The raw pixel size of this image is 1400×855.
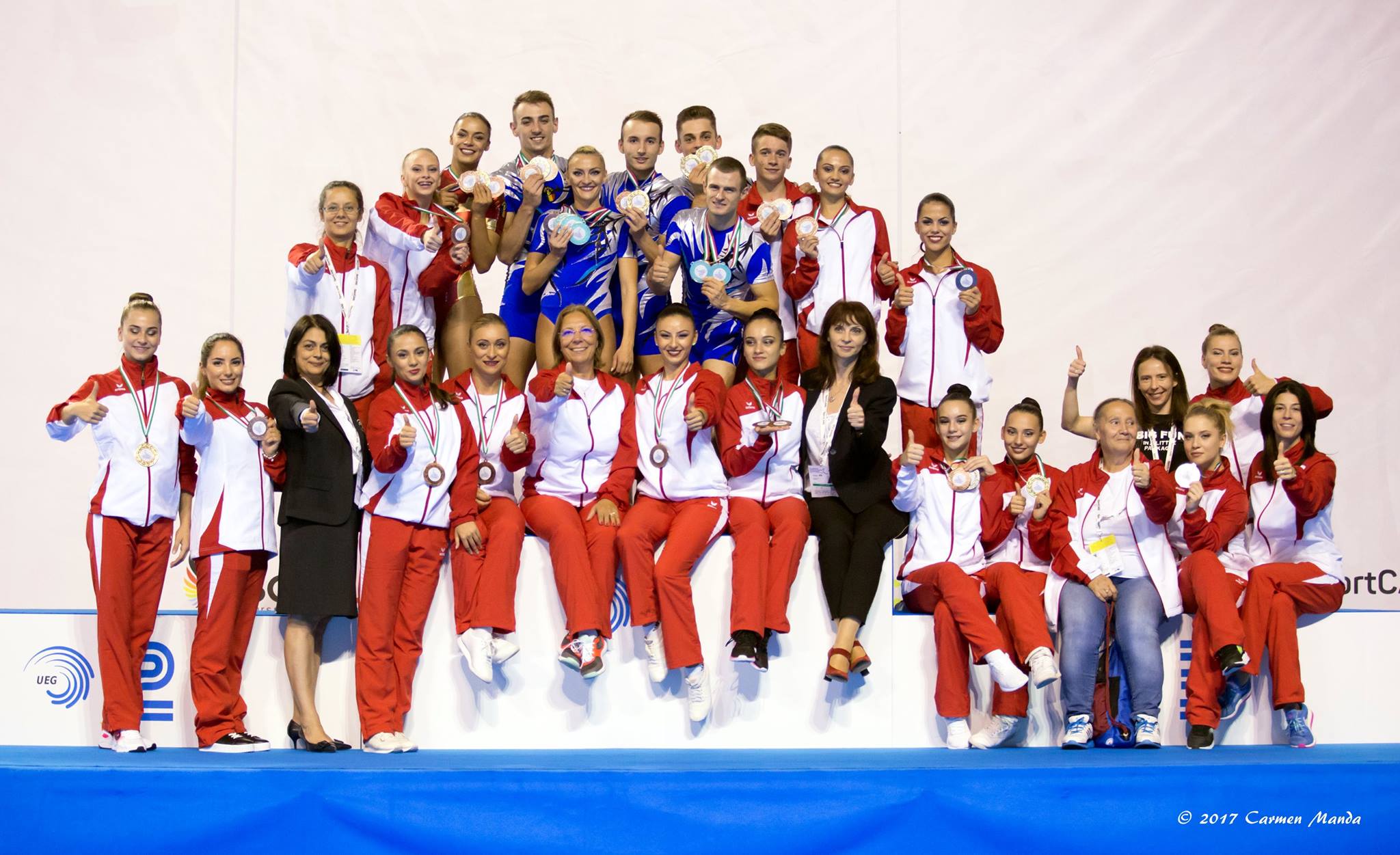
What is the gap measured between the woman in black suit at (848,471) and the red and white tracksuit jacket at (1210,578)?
1.01 meters

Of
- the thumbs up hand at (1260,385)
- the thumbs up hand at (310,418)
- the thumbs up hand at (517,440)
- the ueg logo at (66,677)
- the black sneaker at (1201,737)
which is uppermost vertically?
the thumbs up hand at (1260,385)

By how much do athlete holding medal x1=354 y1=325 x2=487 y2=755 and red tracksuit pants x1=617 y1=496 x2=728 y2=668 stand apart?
1.72ft

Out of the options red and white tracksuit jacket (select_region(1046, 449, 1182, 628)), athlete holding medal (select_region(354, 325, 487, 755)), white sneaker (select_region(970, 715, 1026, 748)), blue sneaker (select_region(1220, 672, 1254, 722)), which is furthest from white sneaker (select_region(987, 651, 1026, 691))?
athlete holding medal (select_region(354, 325, 487, 755))

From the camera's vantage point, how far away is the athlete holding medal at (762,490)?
402 centimetres

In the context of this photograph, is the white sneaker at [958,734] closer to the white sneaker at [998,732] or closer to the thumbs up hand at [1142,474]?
the white sneaker at [998,732]

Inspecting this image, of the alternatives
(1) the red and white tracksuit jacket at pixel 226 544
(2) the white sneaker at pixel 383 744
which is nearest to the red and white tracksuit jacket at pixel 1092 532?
(2) the white sneaker at pixel 383 744

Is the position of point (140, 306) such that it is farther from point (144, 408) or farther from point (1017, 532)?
point (1017, 532)

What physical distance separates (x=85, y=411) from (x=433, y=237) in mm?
1371

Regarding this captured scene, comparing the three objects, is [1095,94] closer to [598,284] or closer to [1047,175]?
[1047,175]

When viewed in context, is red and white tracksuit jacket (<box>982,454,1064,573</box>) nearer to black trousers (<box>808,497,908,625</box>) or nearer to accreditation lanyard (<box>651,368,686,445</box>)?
black trousers (<box>808,497,908,625</box>)

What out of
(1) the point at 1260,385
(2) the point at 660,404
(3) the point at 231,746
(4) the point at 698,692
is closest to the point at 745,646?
(4) the point at 698,692

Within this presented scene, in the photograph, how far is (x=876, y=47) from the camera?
6430 millimetres

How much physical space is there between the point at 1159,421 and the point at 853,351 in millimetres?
1280

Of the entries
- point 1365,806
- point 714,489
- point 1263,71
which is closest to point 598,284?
point 714,489
